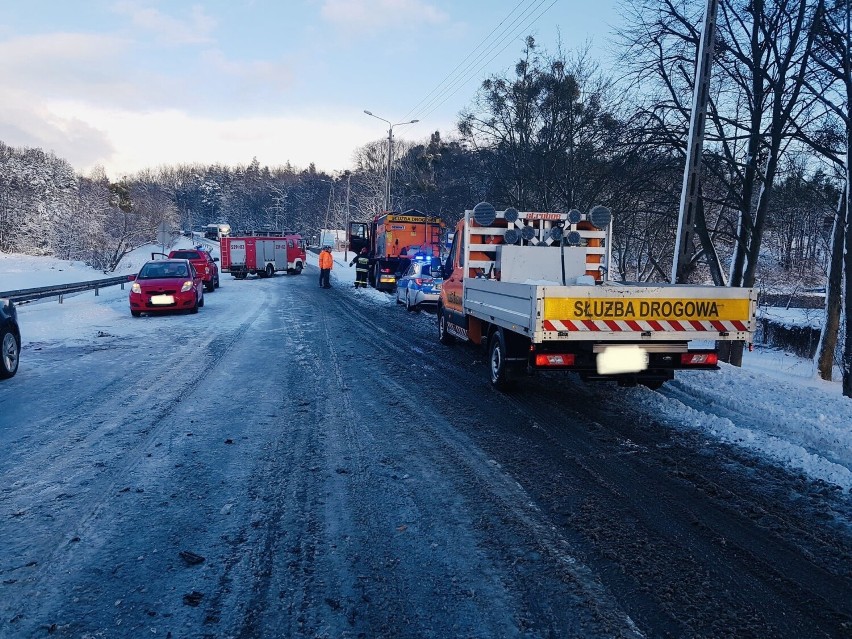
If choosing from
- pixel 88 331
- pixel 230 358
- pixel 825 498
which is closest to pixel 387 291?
pixel 88 331

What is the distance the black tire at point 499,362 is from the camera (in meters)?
7.51

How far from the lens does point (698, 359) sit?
6.85 meters

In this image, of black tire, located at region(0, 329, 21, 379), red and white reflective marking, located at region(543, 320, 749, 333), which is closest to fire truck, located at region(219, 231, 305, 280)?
black tire, located at region(0, 329, 21, 379)

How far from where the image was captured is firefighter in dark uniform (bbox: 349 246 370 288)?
95.4 ft

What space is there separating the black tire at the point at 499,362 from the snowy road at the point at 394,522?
1.26ft

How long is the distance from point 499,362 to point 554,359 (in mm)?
1197

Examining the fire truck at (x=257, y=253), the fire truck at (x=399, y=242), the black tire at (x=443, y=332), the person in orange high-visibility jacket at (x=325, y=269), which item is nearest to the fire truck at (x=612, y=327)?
the black tire at (x=443, y=332)

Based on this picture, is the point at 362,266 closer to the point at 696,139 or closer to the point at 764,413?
the point at 696,139

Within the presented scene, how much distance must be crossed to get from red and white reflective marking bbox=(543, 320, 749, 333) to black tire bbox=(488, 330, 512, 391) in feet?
4.18

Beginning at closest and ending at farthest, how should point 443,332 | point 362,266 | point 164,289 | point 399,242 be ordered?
point 443,332, point 164,289, point 399,242, point 362,266

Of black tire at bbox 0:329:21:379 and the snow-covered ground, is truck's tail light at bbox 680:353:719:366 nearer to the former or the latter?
the snow-covered ground

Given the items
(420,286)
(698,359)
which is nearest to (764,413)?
(698,359)

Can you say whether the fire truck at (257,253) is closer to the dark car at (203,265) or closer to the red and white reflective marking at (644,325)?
the dark car at (203,265)

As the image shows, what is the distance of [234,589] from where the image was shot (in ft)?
9.86
